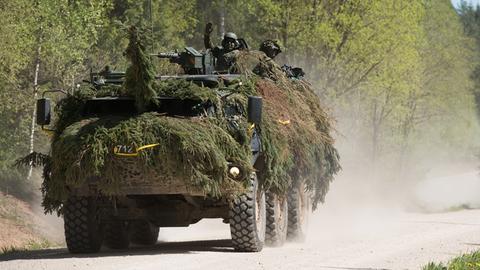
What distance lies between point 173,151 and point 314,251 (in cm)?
288

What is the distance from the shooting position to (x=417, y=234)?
20953mm

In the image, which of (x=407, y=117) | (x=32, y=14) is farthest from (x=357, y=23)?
(x=407, y=117)

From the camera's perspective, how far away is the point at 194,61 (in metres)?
19.3

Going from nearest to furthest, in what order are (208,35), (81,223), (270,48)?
(81,223) → (208,35) → (270,48)

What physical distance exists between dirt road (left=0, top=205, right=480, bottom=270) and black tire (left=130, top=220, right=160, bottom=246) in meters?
0.53

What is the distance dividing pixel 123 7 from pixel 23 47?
44.2 feet

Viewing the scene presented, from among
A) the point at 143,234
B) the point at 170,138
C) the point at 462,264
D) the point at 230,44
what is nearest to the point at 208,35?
the point at 230,44

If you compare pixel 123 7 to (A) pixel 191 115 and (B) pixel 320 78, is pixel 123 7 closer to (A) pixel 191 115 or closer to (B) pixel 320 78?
(B) pixel 320 78

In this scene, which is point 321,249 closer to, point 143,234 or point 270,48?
point 143,234

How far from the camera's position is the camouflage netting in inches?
606

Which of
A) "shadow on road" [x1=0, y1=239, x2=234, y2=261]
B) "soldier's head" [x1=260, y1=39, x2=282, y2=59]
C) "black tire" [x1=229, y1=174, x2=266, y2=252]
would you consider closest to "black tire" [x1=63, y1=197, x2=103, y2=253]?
"shadow on road" [x1=0, y1=239, x2=234, y2=261]

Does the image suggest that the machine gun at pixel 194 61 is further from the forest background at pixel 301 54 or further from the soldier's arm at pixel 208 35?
the soldier's arm at pixel 208 35

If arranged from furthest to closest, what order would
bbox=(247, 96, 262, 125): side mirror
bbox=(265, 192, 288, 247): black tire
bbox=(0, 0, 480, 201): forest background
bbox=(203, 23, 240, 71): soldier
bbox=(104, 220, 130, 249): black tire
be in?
bbox=(0, 0, 480, 201): forest background < bbox=(203, 23, 240, 71): soldier < bbox=(104, 220, 130, 249): black tire < bbox=(265, 192, 288, 247): black tire < bbox=(247, 96, 262, 125): side mirror

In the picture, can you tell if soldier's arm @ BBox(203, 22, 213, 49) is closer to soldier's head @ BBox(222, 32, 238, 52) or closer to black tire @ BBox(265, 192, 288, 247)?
soldier's head @ BBox(222, 32, 238, 52)
